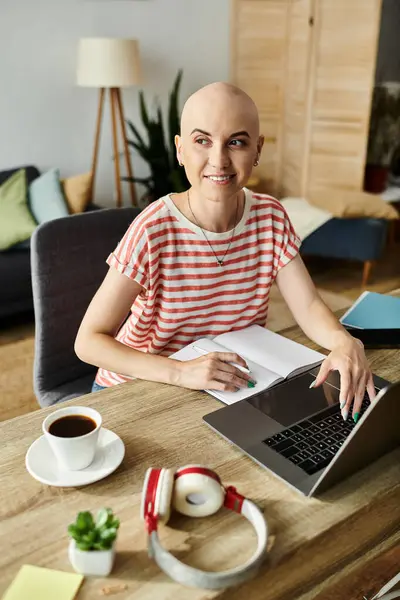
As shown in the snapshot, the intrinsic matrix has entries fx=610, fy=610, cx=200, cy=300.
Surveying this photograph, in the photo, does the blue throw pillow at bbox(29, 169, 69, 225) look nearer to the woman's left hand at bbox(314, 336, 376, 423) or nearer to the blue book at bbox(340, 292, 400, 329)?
the blue book at bbox(340, 292, 400, 329)

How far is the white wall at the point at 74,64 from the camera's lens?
370 cm

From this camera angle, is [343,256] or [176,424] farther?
[343,256]

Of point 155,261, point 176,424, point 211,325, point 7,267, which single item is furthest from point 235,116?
Answer: point 7,267

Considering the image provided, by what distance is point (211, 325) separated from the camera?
1.40 m

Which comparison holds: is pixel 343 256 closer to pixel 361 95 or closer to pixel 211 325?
pixel 361 95

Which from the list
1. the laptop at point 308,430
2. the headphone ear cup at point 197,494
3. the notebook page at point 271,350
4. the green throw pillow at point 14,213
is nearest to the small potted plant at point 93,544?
the headphone ear cup at point 197,494

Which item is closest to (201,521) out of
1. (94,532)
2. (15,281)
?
(94,532)

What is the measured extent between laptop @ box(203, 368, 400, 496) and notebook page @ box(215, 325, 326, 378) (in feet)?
0.13

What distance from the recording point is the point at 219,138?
1.20 meters

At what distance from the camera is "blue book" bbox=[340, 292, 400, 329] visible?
1.41 meters

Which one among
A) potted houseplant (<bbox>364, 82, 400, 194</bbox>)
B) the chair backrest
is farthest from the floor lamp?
the chair backrest

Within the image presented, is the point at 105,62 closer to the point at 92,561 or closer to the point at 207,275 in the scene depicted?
the point at 207,275

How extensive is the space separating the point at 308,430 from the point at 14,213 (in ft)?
8.65

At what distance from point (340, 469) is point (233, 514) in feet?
0.53
